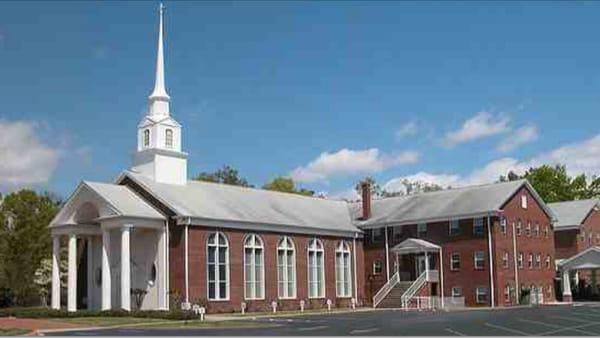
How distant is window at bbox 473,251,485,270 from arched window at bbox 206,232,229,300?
18403 mm

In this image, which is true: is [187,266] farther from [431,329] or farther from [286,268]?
[431,329]

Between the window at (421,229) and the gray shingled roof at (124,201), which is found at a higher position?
the gray shingled roof at (124,201)

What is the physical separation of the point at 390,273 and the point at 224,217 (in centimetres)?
1692

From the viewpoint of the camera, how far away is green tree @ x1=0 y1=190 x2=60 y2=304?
67312 millimetres

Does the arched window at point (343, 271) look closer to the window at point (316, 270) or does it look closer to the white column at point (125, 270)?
the window at point (316, 270)

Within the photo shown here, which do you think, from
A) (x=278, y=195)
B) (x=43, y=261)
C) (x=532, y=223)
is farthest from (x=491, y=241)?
(x=43, y=261)

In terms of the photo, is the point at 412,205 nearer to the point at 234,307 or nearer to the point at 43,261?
the point at 234,307

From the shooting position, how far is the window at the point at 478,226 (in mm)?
60938

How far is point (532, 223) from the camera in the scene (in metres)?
66.4

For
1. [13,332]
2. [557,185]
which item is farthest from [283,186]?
[13,332]

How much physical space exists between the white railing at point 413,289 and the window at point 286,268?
310 inches

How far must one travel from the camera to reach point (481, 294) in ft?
199

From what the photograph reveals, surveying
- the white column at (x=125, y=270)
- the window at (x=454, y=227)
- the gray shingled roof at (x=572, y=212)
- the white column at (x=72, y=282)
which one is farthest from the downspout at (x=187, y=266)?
the gray shingled roof at (x=572, y=212)

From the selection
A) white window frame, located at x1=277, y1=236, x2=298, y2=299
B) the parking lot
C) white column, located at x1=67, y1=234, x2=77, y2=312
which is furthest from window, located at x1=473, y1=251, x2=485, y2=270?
white column, located at x1=67, y1=234, x2=77, y2=312
